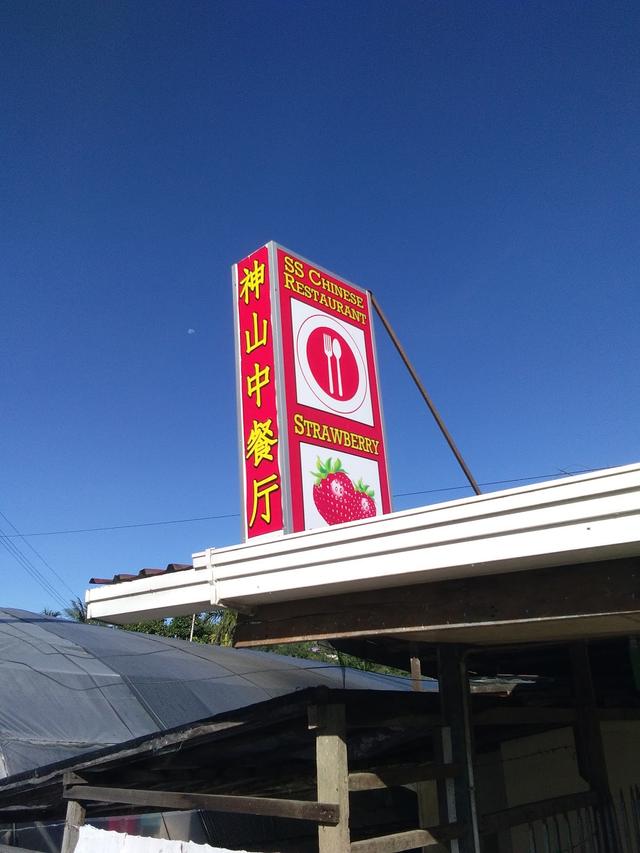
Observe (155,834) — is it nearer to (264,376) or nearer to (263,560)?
(264,376)

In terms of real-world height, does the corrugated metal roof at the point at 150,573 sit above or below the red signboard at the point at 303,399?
below

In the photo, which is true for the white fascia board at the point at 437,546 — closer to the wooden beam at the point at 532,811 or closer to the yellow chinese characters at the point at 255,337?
the wooden beam at the point at 532,811

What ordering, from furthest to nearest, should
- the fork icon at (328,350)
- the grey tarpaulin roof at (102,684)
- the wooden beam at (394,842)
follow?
the grey tarpaulin roof at (102,684) < the fork icon at (328,350) < the wooden beam at (394,842)

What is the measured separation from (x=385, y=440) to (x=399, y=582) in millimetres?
5114

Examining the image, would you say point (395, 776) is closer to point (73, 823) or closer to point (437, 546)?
point (437, 546)

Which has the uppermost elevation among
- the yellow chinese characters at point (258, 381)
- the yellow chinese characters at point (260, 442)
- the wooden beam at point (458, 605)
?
the yellow chinese characters at point (258, 381)

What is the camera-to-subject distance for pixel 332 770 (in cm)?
356

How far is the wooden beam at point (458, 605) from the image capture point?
276 cm

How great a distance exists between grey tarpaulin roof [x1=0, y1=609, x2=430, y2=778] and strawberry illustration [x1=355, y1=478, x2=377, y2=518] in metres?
4.97

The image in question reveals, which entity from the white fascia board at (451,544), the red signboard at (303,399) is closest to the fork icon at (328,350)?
the red signboard at (303,399)

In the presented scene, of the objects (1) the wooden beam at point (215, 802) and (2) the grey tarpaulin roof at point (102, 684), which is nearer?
(1) the wooden beam at point (215, 802)

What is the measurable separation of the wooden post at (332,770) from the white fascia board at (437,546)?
0.69 m

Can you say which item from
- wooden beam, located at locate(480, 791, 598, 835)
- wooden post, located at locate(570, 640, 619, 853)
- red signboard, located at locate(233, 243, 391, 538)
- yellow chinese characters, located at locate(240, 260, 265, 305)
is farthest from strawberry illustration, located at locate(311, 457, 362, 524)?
wooden beam, located at locate(480, 791, 598, 835)

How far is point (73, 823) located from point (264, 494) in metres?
2.99
